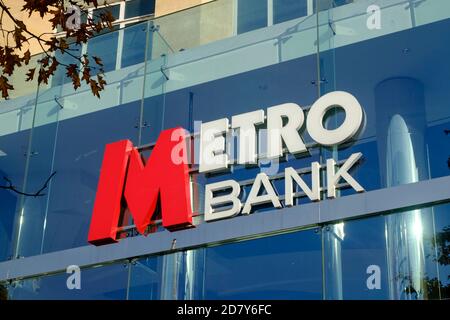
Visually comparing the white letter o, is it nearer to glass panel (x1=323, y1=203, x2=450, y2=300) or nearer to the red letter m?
glass panel (x1=323, y1=203, x2=450, y2=300)

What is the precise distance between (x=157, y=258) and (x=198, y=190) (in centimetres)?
106

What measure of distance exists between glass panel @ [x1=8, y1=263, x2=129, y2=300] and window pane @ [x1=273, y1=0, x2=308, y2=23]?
3.91 m

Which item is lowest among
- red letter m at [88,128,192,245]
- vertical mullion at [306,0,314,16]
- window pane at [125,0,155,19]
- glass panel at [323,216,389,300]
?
glass panel at [323,216,389,300]

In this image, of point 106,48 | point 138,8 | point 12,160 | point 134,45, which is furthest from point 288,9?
point 138,8

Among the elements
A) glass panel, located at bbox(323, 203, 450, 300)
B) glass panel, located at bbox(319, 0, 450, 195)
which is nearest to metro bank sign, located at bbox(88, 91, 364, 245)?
glass panel, located at bbox(319, 0, 450, 195)

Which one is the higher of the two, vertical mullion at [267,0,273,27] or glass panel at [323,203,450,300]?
vertical mullion at [267,0,273,27]

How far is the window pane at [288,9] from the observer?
1326 cm

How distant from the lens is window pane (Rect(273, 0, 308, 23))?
522 inches

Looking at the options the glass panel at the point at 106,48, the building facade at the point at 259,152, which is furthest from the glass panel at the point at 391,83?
the glass panel at the point at 106,48

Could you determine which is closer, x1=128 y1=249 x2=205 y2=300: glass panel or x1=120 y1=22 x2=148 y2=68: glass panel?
x1=128 y1=249 x2=205 y2=300: glass panel

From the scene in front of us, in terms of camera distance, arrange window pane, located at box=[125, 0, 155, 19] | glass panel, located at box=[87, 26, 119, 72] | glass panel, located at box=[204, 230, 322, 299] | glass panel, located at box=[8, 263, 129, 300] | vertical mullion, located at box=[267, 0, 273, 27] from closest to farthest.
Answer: glass panel, located at box=[204, 230, 322, 299] < glass panel, located at box=[8, 263, 129, 300] < vertical mullion, located at box=[267, 0, 273, 27] < glass panel, located at box=[87, 26, 119, 72] < window pane, located at box=[125, 0, 155, 19]

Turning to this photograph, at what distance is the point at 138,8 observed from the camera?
18.0 metres
